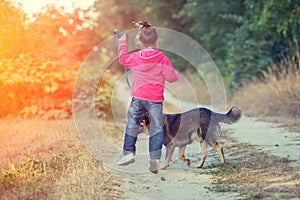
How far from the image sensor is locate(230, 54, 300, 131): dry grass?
13.1 metres

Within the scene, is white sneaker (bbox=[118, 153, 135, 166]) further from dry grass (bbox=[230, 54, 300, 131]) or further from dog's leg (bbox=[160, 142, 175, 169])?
dry grass (bbox=[230, 54, 300, 131])

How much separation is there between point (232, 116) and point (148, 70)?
1.64 metres

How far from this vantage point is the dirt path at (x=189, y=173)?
5.88m

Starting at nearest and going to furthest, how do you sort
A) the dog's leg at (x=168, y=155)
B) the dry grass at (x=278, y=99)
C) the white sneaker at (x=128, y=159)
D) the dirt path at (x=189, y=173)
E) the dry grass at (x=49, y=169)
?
the dry grass at (x=49, y=169) < the dirt path at (x=189, y=173) < the white sneaker at (x=128, y=159) < the dog's leg at (x=168, y=155) < the dry grass at (x=278, y=99)

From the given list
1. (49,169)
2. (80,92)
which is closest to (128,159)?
(49,169)

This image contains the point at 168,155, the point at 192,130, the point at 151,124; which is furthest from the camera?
the point at 192,130

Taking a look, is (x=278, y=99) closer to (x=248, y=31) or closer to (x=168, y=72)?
(x=248, y=31)

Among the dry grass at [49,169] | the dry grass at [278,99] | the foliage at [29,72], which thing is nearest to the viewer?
the dry grass at [49,169]

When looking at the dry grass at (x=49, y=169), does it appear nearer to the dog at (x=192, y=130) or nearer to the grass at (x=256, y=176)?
the dog at (x=192, y=130)

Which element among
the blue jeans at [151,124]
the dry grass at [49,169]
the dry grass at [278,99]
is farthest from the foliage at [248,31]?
the blue jeans at [151,124]

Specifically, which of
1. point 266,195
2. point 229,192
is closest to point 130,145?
point 229,192

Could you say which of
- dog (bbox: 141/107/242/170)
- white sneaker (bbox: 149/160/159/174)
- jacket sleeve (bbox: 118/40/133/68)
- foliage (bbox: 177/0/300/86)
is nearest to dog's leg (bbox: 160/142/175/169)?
dog (bbox: 141/107/242/170)

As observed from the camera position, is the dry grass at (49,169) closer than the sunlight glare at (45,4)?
Yes

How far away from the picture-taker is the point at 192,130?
775 centimetres
